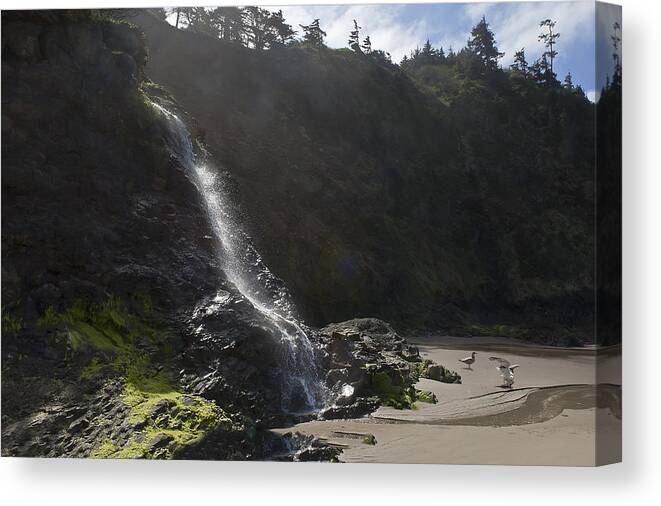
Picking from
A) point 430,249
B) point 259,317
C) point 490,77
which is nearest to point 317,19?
point 490,77

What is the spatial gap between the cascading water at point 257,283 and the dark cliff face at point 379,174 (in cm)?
14

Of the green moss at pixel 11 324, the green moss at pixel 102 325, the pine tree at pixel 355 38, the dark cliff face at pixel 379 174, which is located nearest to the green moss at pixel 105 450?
the green moss at pixel 102 325

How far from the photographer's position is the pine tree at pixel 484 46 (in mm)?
5996

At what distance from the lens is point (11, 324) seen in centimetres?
622

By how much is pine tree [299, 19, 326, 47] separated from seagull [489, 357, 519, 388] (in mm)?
2880

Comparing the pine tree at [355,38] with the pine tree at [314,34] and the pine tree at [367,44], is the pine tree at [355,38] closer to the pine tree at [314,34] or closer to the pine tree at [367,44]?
the pine tree at [367,44]

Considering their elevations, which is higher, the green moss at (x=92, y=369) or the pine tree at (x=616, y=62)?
the pine tree at (x=616, y=62)

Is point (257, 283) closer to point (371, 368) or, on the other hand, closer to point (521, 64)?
point (371, 368)

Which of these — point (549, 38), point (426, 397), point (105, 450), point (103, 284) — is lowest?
point (105, 450)

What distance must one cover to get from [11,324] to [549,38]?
4.88 metres

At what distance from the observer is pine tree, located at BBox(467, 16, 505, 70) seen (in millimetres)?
5996

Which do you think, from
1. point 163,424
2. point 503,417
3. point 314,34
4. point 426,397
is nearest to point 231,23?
point 314,34

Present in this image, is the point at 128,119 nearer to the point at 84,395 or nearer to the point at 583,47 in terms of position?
the point at 84,395

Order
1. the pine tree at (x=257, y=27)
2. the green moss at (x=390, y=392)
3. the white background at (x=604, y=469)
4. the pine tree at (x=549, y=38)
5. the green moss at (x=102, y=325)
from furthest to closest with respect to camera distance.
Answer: the pine tree at (x=257, y=27)
the green moss at (x=102, y=325)
the green moss at (x=390, y=392)
the pine tree at (x=549, y=38)
the white background at (x=604, y=469)
